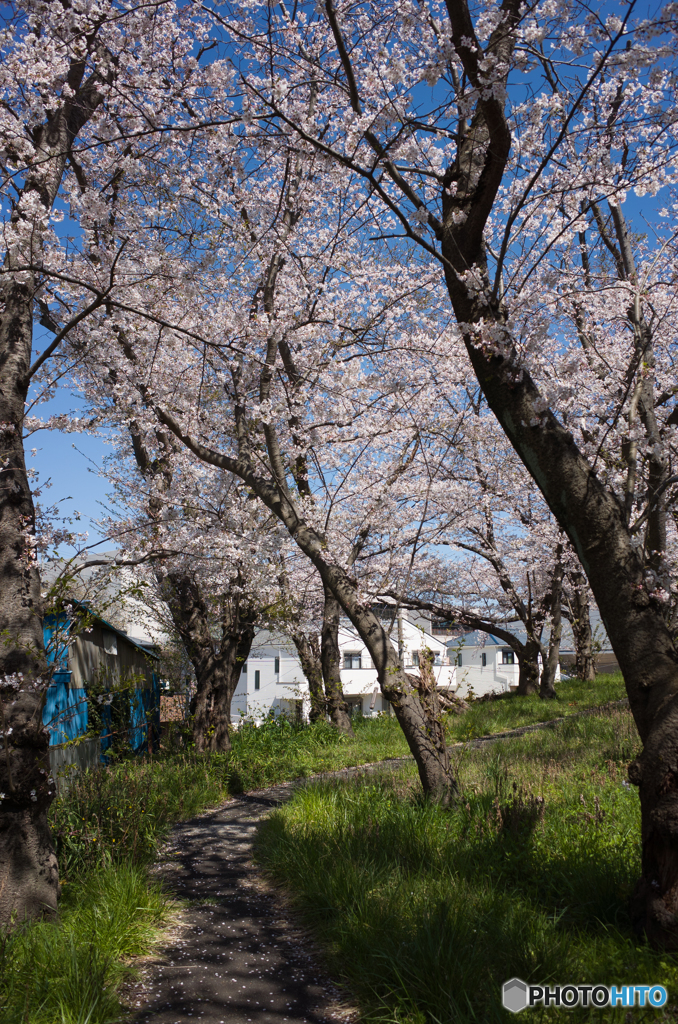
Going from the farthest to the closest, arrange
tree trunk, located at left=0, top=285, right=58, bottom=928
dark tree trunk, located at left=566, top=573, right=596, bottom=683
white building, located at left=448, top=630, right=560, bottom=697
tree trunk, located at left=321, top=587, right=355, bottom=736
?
white building, located at left=448, top=630, right=560, bottom=697, dark tree trunk, located at left=566, top=573, right=596, bottom=683, tree trunk, located at left=321, top=587, right=355, bottom=736, tree trunk, located at left=0, top=285, right=58, bottom=928

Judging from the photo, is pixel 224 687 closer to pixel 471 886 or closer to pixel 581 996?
pixel 471 886

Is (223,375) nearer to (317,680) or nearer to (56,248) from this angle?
(56,248)

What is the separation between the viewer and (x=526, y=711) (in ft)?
41.5

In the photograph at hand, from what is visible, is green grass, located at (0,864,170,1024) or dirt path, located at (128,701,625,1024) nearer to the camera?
green grass, located at (0,864,170,1024)

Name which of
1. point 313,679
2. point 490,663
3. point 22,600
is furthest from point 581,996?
point 490,663

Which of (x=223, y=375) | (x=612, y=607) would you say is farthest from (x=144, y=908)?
(x=223, y=375)

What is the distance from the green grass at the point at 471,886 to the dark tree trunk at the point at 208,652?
13.2 ft

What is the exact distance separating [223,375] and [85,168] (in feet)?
14.9

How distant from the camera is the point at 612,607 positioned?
135 inches

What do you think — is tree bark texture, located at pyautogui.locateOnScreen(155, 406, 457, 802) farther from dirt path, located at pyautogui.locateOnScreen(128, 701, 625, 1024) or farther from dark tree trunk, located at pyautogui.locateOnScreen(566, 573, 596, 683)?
dark tree trunk, located at pyautogui.locateOnScreen(566, 573, 596, 683)

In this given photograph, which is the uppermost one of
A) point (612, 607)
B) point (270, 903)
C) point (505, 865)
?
point (612, 607)

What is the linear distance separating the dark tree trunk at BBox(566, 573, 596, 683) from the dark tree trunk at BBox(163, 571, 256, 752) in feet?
36.2

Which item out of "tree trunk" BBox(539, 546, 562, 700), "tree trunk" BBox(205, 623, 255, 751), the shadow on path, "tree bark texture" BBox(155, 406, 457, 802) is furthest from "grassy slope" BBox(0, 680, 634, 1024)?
"tree trunk" BBox(539, 546, 562, 700)

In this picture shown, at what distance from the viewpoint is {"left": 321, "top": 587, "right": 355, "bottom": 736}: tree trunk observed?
12.2m
